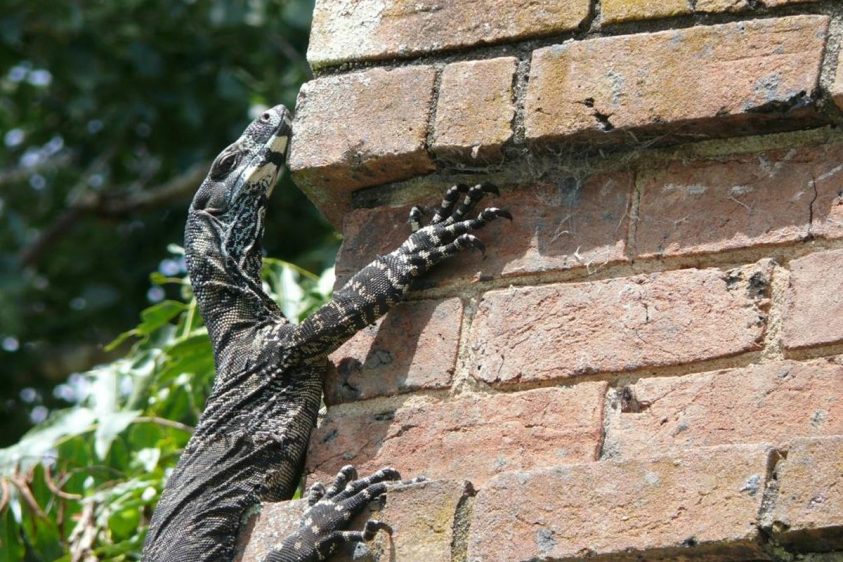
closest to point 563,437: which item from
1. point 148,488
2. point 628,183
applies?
point 628,183

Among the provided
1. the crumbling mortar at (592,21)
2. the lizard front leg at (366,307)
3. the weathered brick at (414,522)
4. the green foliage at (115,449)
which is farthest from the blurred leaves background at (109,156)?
the weathered brick at (414,522)

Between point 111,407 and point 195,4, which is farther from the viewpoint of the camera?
point 195,4

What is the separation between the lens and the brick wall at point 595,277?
9.24 feet

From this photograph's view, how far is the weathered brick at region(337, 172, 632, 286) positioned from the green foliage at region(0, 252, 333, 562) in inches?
59.6

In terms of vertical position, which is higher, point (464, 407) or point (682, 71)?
point (682, 71)

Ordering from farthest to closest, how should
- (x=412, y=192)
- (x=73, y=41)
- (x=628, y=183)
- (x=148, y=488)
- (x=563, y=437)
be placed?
(x=73, y=41), (x=148, y=488), (x=412, y=192), (x=628, y=183), (x=563, y=437)

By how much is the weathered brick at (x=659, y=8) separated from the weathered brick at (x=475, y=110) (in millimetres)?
230

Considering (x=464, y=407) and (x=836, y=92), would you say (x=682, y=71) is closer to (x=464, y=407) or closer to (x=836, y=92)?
(x=836, y=92)

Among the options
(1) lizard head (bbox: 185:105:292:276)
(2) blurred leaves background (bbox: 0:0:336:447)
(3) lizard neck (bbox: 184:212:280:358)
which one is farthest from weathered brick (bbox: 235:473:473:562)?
(2) blurred leaves background (bbox: 0:0:336:447)

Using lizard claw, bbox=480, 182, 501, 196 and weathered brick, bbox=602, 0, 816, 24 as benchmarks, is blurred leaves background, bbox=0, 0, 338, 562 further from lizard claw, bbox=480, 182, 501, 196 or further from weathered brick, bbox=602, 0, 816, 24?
weathered brick, bbox=602, 0, 816, 24

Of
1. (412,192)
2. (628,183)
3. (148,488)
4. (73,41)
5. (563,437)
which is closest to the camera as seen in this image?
(563,437)

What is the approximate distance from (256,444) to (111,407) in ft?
4.48

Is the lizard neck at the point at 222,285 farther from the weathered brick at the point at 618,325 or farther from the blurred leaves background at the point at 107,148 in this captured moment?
the blurred leaves background at the point at 107,148

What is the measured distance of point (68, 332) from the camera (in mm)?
10352
